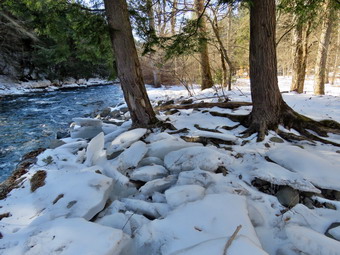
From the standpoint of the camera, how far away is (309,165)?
88.2 inches

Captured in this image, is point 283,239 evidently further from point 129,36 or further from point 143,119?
point 129,36

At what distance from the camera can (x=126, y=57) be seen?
3.52 metres

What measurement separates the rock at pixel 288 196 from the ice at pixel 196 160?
0.66m

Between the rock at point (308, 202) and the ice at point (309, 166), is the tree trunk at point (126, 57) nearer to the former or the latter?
the ice at point (309, 166)

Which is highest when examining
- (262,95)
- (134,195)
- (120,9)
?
(120,9)

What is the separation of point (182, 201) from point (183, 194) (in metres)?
0.07

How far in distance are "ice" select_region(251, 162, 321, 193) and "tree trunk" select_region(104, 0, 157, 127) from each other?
2229 mm

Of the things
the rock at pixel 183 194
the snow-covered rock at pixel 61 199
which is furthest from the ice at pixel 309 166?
the snow-covered rock at pixel 61 199

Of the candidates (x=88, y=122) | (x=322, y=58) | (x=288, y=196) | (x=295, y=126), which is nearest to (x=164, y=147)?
(x=288, y=196)

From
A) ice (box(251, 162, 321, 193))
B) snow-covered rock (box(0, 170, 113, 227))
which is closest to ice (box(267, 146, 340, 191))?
ice (box(251, 162, 321, 193))

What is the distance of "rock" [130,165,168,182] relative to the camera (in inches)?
97.1

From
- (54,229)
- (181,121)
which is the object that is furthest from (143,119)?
(54,229)

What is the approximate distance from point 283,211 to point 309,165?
727 mm

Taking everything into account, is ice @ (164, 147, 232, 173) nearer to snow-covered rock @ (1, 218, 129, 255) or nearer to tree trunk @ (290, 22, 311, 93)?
snow-covered rock @ (1, 218, 129, 255)
